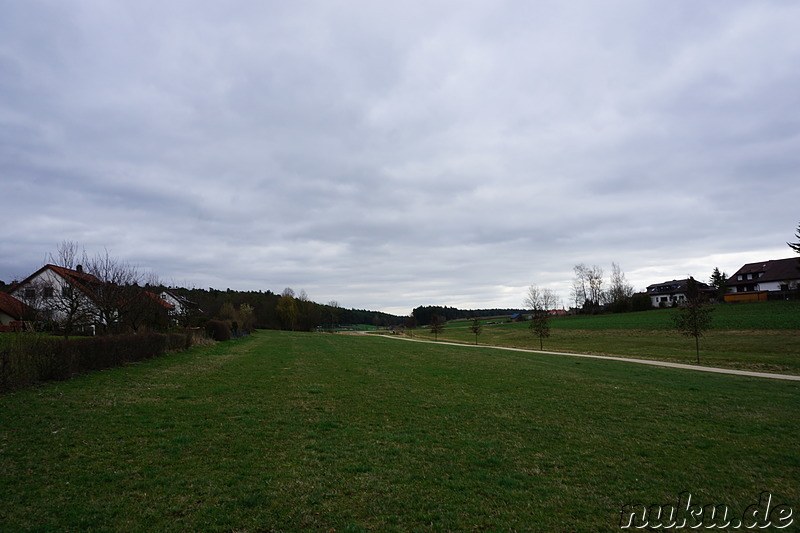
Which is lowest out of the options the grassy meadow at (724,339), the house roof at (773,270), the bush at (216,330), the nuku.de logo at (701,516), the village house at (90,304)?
the grassy meadow at (724,339)

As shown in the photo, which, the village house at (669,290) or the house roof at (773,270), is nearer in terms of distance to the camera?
the house roof at (773,270)

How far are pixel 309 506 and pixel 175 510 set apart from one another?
1623 millimetres

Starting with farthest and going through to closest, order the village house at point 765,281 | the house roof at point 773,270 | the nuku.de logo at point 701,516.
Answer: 1. the house roof at point 773,270
2. the village house at point 765,281
3. the nuku.de logo at point 701,516

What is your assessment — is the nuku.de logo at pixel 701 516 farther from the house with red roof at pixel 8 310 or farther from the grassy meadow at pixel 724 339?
the house with red roof at pixel 8 310

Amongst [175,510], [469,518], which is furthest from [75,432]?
[469,518]

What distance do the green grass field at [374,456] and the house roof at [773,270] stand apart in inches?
3172

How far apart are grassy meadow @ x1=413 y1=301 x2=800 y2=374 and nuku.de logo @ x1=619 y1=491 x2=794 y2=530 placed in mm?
23158

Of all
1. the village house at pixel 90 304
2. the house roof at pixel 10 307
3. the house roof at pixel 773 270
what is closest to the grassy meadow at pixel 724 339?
the house roof at pixel 773 270

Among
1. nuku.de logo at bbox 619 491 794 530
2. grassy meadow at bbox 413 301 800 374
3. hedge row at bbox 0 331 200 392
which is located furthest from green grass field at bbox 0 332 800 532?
grassy meadow at bbox 413 301 800 374

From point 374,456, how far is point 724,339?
45116mm

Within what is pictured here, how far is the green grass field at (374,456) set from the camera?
4.73 m

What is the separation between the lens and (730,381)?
54.4ft

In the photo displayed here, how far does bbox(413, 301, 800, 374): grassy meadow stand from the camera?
26234 millimetres

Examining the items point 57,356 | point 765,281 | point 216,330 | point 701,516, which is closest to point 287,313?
point 216,330
